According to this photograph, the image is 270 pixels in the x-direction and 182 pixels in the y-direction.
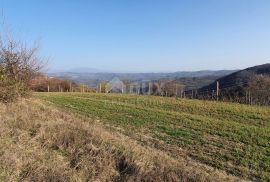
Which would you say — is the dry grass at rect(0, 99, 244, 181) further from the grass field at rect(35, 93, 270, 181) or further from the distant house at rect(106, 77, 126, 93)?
the distant house at rect(106, 77, 126, 93)

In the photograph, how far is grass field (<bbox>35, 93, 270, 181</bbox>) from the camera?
34.7ft

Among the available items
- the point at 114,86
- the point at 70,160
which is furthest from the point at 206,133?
the point at 114,86

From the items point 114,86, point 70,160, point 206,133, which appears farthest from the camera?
point 114,86

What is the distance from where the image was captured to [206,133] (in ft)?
48.2

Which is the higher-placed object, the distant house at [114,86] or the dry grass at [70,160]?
the dry grass at [70,160]

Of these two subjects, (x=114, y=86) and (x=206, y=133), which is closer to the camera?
(x=206, y=133)

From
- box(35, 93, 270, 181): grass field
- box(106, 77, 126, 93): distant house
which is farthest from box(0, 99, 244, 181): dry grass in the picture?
box(106, 77, 126, 93): distant house

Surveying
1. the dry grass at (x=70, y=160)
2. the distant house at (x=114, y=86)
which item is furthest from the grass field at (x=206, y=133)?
the distant house at (x=114, y=86)

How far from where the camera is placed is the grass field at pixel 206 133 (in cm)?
1056

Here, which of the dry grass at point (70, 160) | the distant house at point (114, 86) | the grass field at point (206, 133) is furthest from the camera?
the distant house at point (114, 86)

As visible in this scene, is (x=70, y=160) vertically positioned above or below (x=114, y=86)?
above

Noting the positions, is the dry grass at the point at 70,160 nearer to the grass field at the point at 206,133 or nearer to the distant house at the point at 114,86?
the grass field at the point at 206,133

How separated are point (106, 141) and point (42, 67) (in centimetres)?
1076

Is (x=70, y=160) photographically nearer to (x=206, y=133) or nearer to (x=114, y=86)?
(x=206, y=133)
